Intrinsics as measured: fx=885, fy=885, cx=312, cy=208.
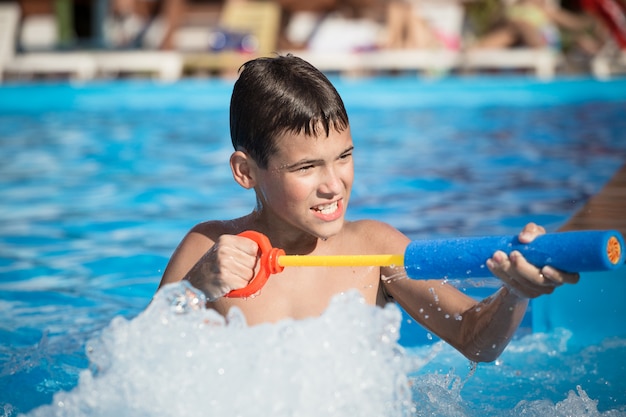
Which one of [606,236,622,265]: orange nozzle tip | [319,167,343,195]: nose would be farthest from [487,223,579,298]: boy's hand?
[319,167,343,195]: nose

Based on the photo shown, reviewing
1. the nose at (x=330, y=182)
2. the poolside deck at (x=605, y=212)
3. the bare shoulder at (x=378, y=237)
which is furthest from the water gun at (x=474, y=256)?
the poolside deck at (x=605, y=212)

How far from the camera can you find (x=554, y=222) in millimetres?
5301

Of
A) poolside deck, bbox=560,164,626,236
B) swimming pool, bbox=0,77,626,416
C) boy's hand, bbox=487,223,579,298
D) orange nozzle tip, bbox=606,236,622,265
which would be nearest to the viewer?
orange nozzle tip, bbox=606,236,622,265

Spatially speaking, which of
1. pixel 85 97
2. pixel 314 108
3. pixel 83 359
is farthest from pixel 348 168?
pixel 85 97

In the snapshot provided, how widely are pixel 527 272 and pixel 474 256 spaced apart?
0.14m

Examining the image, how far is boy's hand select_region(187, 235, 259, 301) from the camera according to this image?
7.30 ft

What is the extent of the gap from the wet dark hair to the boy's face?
29 mm

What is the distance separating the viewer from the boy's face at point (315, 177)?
2.34m

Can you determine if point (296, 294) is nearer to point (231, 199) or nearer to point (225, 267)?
point (225, 267)

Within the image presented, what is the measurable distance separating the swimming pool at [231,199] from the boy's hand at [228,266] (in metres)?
0.12

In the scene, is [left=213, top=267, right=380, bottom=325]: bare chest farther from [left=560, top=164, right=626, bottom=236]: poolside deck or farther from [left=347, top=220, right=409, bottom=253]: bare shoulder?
[left=560, top=164, right=626, bottom=236]: poolside deck

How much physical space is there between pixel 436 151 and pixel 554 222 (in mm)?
3524

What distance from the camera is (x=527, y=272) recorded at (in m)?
1.91

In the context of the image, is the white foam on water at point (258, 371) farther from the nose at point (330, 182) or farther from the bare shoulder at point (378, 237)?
the bare shoulder at point (378, 237)
